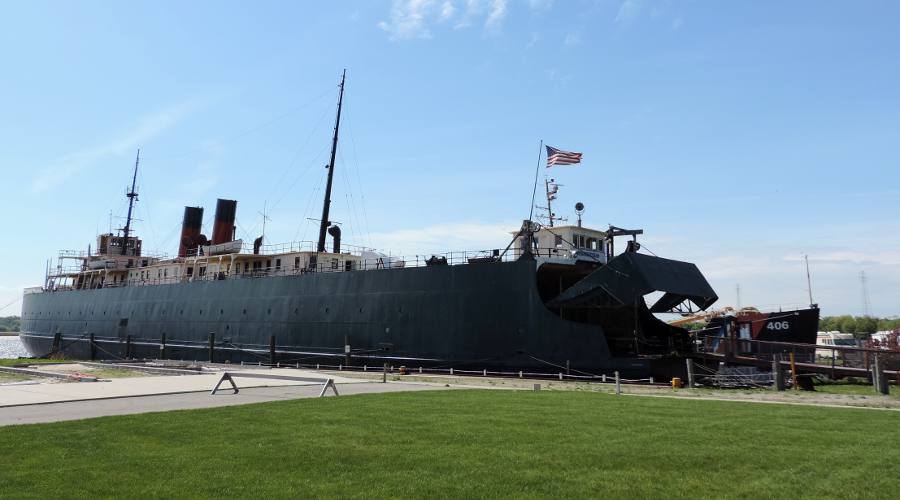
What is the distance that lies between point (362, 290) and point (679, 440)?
1940 centimetres

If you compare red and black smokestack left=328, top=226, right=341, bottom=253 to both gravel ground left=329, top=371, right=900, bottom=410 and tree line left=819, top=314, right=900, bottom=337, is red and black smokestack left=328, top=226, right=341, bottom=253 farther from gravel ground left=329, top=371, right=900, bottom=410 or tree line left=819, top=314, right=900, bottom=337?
tree line left=819, top=314, right=900, bottom=337

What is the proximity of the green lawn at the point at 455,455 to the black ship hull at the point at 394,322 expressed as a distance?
1092 centimetres

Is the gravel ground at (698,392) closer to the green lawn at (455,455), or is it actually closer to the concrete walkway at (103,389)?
the concrete walkway at (103,389)

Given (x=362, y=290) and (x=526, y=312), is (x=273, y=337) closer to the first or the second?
(x=362, y=290)

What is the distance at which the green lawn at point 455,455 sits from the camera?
5.52 metres

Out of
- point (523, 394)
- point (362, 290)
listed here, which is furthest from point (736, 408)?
point (362, 290)

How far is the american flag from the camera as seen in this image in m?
25.2

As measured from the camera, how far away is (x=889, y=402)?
13.7 meters

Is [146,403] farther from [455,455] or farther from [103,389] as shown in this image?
[455,455]

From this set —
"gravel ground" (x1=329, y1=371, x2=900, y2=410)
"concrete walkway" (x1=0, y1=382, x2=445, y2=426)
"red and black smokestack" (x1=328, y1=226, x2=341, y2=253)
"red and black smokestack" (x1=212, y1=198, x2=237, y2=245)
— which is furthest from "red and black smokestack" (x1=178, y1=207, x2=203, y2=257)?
A: "concrete walkway" (x1=0, y1=382, x2=445, y2=426)

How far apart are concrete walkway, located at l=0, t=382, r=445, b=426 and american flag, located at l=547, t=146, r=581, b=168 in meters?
13.1

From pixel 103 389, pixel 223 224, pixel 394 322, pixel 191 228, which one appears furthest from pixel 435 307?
pixel 191 228

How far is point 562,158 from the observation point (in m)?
25.3

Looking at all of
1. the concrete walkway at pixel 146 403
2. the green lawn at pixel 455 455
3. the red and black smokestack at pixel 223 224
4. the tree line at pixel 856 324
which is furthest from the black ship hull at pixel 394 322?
the tree line at pixel 856 324
